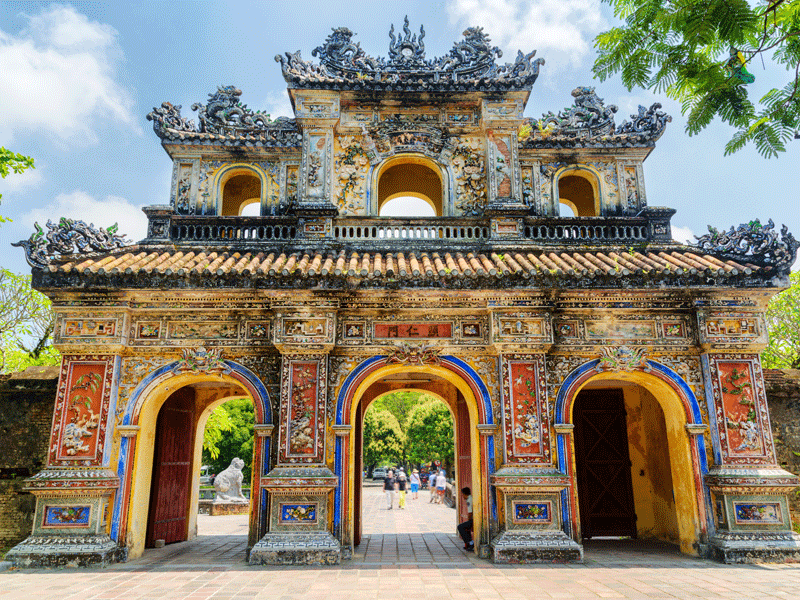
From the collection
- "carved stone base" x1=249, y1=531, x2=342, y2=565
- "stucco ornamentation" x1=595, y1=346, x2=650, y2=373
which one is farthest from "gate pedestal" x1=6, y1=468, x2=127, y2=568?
"stucco ornamentation" x1=595, y1=346, x2=650, y2=373

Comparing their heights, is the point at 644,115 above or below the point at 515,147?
above

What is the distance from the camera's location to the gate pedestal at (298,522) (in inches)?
336

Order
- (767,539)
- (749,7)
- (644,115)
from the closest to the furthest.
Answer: (749,7) < (767,539) < (644,115)

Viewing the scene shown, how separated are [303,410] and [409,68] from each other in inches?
310

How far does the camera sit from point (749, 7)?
3695 mm

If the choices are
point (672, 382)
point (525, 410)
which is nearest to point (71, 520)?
point (525, 410)

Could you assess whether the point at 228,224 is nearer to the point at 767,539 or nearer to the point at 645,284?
the point at 645,284

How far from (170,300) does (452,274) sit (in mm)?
4840

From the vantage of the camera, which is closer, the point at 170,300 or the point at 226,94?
the point at 170,300

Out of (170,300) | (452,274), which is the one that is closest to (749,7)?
(452,274)

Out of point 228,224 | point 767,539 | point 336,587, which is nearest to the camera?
point 336,587

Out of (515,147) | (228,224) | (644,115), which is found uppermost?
(644,115)

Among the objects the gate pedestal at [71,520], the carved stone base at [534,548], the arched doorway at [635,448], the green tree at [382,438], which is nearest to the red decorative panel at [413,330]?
the arched doorway at [635,448]

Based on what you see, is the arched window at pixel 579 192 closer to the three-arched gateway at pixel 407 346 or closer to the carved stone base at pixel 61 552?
the three-arched gateway at pixel 407 346
